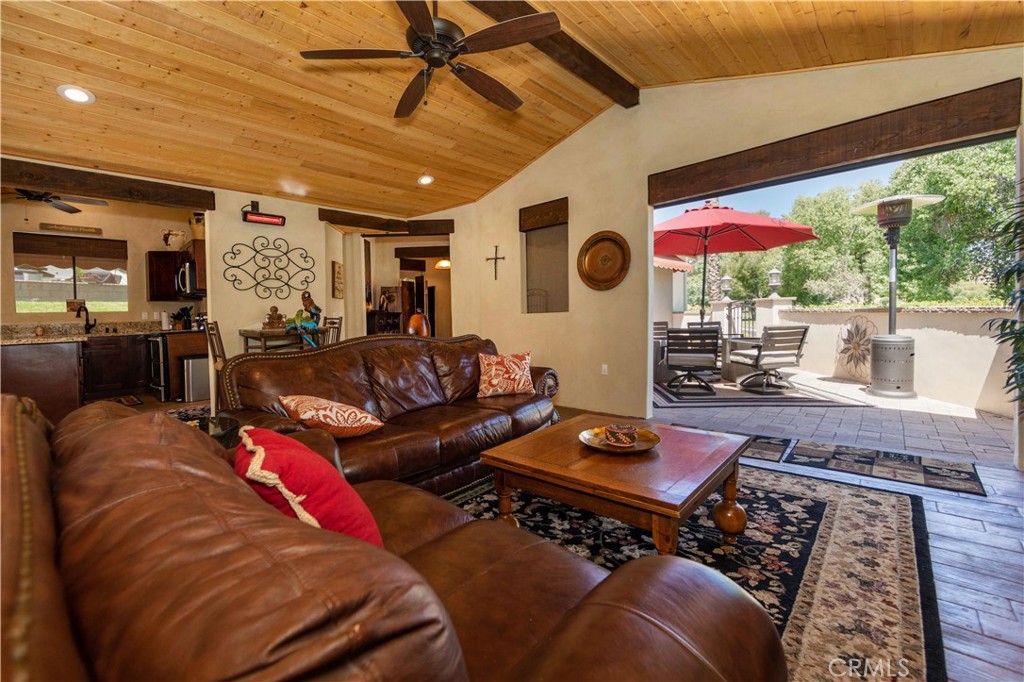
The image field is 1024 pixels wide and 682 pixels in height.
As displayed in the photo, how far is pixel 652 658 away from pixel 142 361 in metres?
8.02

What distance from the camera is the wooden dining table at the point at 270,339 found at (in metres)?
4.86

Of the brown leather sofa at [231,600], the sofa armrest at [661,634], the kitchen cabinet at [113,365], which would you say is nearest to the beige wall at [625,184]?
the sofa armrest at [661,634]

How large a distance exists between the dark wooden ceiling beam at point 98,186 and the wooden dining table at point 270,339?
58.9 inches

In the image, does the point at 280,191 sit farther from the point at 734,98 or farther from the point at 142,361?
the point at 734,98

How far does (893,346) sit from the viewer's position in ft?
16.2

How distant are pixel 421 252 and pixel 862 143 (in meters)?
7.57

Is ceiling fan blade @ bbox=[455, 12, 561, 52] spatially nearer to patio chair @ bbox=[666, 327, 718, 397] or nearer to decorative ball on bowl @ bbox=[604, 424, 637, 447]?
decorative ball on bowl @ bbox=[604, 424, 637, 447]

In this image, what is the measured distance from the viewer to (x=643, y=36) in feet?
11.0

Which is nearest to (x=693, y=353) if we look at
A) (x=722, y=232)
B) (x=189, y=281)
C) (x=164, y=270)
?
(x=722, y=232)

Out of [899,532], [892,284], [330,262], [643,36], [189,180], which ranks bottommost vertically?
[899,532]

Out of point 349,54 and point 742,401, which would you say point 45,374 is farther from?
point 742,401

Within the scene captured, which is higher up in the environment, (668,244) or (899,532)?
(668,244)

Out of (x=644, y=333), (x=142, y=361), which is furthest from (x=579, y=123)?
(x=142, y=361)

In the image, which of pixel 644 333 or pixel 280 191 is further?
pixel 280 191
